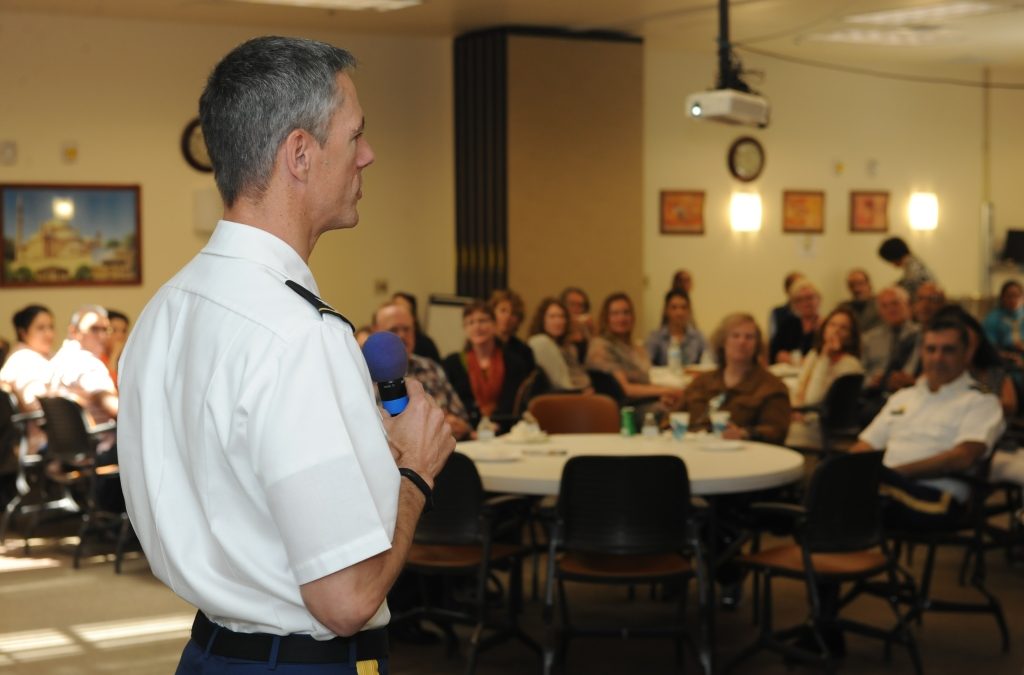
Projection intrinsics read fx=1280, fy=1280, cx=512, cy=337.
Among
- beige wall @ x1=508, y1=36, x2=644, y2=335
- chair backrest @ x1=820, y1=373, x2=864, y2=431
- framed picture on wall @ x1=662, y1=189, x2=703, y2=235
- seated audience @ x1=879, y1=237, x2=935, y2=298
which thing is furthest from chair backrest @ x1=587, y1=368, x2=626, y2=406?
seated audience @ x1=879, y1=237, x2=935, y2=298

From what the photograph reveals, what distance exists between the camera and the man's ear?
64.8 inches

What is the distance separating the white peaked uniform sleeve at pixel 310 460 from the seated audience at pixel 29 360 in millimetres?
7474

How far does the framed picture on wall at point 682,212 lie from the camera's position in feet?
43.7

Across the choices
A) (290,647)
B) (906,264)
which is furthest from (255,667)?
(906,264)

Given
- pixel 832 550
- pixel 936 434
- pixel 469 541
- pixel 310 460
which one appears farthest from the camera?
pixel 936 434

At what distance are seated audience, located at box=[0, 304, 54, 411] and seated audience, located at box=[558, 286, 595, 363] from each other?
12.2ft

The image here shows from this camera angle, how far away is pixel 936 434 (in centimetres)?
610

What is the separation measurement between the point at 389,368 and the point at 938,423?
483 cm

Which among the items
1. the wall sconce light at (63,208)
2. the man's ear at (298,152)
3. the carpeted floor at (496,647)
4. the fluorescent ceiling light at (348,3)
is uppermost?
the fluorescent ceiling light at (348,3)

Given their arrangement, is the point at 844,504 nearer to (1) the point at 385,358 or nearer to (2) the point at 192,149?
(1) the point at 385,358

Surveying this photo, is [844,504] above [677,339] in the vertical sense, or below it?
below

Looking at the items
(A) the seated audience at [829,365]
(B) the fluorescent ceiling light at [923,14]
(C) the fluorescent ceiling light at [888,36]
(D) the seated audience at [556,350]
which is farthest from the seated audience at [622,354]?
(C) the fluorescent ceiling light at [888,36]

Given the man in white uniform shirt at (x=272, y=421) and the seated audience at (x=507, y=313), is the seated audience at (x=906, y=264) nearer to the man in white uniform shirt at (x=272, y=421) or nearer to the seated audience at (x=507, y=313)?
the seated audience at (x=507, y=313)

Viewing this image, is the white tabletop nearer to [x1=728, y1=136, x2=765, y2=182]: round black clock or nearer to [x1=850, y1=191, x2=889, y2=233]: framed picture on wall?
[x1=728, y1=136, x2=765, y2=182]: round black clock
